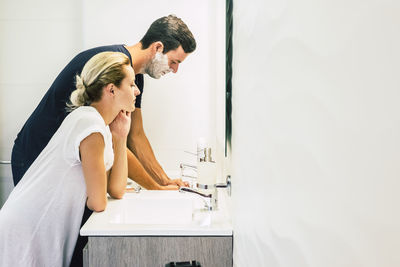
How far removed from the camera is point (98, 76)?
4.91ft

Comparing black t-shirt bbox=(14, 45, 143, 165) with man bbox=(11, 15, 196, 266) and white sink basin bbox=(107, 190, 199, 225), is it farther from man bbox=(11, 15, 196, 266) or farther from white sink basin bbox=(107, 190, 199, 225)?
white sink basin bbox=(107, 190, 199, 225)

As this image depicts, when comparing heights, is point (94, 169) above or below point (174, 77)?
below

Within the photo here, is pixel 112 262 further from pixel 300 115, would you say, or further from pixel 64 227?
pixel 300 115

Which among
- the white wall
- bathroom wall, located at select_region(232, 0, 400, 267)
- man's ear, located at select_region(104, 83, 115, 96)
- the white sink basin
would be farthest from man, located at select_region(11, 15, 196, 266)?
bathroom wall, located at select_region(232, 0, 400, 267)

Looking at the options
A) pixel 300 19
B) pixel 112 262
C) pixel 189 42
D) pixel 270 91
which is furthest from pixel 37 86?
pixel 300 19

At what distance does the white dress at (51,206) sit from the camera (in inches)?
49.8

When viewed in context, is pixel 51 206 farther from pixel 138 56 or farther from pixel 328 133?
pixel 328 133

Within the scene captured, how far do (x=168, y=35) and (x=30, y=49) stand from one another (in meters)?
0.84

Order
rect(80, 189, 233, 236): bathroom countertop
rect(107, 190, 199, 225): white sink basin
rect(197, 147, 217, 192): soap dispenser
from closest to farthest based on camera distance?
rect(80, 189, 233, 236): bathroom countertop → rect(197, 147, 217, 192): soap dispenser → rect(107, 190, 199, 225): white sink basin

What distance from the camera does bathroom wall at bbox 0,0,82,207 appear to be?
215 centimetres

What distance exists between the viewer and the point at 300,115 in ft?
1.35

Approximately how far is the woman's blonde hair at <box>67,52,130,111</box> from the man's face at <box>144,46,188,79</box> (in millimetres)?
417

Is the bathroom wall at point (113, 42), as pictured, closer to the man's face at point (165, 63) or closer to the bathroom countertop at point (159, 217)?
the man's face at point (165, 63)

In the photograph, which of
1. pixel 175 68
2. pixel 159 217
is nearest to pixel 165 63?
pixel 175 68
